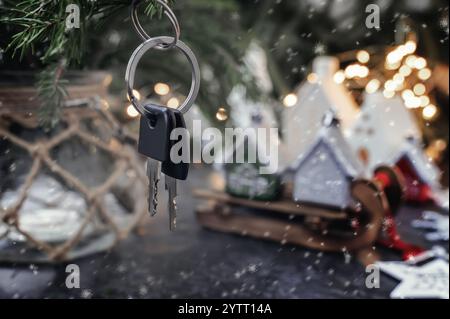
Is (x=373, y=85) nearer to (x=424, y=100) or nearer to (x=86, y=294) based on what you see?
(x=424, y=100)

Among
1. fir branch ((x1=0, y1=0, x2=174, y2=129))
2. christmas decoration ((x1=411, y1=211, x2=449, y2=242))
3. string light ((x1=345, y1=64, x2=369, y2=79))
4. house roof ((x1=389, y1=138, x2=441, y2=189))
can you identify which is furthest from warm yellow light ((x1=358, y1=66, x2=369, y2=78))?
fir branch ((x1=0, y1=0, x2=174, y2=129))

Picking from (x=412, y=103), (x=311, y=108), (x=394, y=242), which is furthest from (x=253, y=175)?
(x=412, y=103)

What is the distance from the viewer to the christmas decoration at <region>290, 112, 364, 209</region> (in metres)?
0.81

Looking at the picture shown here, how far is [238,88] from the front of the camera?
36.4 inches

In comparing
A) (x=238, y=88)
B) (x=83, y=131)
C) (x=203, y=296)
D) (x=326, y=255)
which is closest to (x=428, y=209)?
(x=326, y=255)

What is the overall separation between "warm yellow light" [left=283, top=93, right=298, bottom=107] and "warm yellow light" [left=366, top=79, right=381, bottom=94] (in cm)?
21

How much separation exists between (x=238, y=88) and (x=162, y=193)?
0.38m

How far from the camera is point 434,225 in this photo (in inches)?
36.4

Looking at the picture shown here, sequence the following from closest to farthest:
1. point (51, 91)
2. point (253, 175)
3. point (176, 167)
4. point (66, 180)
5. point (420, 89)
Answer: point (176, 167), point (51, 91), point (66, 180), point (253, 175), point (420, 89)

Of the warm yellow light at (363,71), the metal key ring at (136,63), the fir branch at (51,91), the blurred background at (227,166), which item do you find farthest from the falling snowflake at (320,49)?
the metal key ring at (136,63)

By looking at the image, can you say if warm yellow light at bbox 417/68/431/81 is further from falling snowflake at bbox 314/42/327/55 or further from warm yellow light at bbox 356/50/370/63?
falling snowflake at bbox 314/42/327/55

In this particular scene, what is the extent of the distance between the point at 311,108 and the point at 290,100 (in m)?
0.09

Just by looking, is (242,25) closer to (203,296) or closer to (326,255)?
(326,255)

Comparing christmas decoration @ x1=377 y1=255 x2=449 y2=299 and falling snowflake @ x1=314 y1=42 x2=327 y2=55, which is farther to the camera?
falling snowflake @ x1=314 y1=42 x2=327 y2=55
